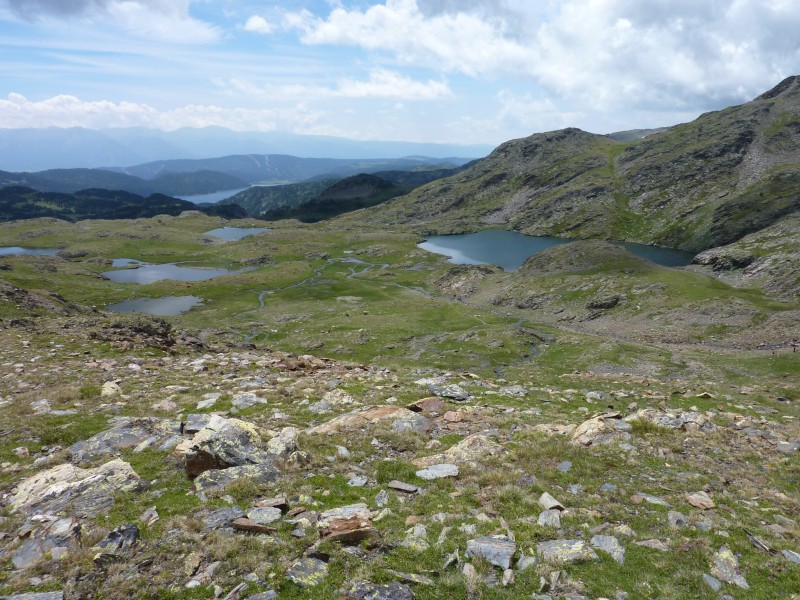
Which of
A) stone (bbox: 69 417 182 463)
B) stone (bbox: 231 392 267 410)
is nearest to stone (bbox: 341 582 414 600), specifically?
stone (bbox: 69 417 182 463)

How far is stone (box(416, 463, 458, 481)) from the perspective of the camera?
14938mm

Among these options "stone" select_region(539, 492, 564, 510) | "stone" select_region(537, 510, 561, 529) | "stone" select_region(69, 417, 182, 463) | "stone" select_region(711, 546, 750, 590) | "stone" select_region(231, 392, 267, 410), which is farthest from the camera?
"stone" select_region(231, 392, 267, 410)

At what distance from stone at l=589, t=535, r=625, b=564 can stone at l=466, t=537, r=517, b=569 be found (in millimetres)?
2360

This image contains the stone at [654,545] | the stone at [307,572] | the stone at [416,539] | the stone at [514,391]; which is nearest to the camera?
the stone at [307,572]

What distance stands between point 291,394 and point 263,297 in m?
112

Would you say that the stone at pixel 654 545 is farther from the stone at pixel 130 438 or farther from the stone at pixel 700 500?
the stone at pixel 130 438

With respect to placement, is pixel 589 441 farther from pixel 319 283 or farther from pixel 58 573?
pixel 319 283

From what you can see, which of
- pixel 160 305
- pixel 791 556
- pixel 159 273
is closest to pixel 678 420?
pixel 791 556

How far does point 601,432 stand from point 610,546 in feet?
27.8

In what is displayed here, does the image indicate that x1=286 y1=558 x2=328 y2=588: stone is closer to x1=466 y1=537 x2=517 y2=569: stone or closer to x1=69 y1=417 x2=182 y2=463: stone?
x1=466 y1=537 x2=517 y2=569: stone

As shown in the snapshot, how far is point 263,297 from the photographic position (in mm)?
129750

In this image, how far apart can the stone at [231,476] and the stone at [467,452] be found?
541 centimetres

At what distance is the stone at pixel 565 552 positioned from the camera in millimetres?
10641

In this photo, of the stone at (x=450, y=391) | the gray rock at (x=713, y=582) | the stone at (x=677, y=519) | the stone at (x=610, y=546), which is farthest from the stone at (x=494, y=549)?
the stone at (x=450, y=391)
